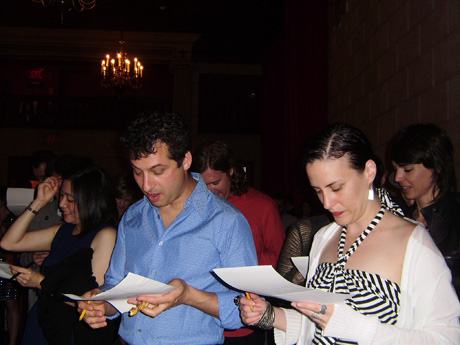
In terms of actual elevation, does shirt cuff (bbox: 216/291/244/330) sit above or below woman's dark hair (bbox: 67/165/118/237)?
below

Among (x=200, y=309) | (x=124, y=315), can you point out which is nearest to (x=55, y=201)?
(x=124, y=315)

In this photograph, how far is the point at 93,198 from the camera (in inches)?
97.2

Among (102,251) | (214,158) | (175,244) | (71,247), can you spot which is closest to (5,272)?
(71,247)

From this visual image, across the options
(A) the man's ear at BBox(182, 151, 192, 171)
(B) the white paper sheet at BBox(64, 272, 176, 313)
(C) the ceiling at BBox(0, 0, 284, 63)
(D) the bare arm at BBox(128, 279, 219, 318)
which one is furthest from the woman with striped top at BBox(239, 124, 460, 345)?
(C) the ceiling at BBox(0, 0, 284, 63)

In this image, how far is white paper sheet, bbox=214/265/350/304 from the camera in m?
1.29

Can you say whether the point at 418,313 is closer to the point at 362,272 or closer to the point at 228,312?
the point at 362,272

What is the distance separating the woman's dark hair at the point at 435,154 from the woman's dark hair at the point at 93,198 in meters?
1.68

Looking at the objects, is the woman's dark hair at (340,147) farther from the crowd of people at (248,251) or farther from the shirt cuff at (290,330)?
the shirt cuff at (290,330)

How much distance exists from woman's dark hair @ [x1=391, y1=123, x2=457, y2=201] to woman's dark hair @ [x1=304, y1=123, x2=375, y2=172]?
754 millimetres

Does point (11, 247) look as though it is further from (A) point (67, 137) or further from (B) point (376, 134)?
(A) point (67, 137)

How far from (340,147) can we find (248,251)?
1.75 feet

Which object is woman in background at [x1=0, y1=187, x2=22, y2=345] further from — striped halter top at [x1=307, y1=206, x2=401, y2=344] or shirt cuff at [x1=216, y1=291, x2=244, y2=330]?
striped halter top at [x1=307, y1=206, x2=401, y2=344]

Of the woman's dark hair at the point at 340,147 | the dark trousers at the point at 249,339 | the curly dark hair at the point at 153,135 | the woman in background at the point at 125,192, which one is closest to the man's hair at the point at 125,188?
the woman in background at the point at 125,192

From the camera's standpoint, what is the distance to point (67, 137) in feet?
38.5
